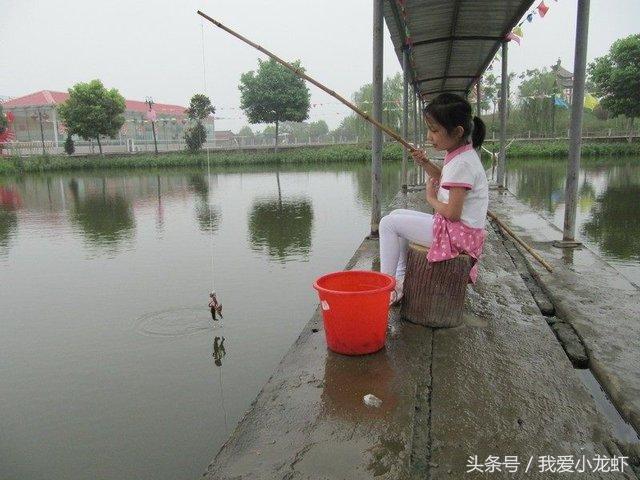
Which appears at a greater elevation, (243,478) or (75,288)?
(243,478)

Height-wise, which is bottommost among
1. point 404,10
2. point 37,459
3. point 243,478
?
point 37,459

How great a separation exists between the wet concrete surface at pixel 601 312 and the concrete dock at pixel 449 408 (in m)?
0.01

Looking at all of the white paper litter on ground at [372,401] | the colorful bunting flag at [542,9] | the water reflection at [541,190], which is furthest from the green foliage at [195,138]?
the white paper litter on ground at [372,401]

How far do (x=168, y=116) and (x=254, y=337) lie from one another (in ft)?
175

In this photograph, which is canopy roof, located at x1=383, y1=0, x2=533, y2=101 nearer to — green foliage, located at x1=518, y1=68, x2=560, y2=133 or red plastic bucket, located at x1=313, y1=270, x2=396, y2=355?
red plastic bucket, located at x1=313, y1=270, x2=396, y2=355

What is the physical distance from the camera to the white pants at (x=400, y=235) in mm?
2858

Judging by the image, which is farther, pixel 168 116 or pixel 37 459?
pixel 168 116

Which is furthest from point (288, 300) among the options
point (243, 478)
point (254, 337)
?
point (243, 478)

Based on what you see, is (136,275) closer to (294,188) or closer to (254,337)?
(254,337)

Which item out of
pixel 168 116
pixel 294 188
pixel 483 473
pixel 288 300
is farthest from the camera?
pixel 168 116

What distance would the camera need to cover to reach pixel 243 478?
1.68 meters

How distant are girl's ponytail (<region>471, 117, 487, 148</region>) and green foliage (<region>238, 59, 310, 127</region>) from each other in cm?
3868

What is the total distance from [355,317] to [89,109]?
41.8m

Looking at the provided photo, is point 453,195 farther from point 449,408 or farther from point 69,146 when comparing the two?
point 69,146
